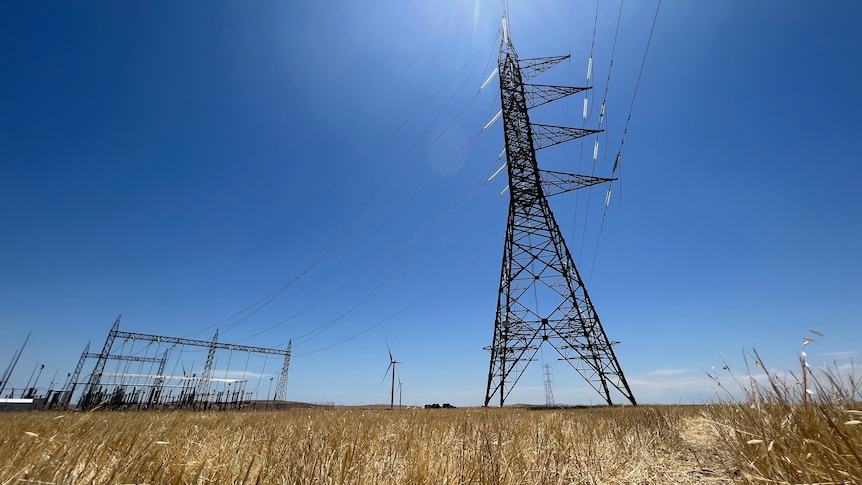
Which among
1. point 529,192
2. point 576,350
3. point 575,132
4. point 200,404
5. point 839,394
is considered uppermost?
point 575,132

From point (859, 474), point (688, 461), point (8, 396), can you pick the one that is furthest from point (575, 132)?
point (8, 396)

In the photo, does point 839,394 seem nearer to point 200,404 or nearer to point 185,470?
point 185,470

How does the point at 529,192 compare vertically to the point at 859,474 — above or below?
above

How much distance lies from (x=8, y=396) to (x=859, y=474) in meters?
86.5

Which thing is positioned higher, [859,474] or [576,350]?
[576,350]

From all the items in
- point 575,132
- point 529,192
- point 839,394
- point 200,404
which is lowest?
point 200,404

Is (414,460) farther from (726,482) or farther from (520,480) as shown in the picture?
(726,482)

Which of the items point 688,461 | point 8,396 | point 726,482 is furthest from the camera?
point 8,396

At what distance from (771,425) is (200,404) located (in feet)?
244

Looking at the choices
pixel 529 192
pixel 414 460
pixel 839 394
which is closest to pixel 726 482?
pixel 839 394

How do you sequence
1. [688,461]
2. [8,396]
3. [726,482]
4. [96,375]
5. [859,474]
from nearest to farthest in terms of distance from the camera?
1. [859,474]
2. [726,482]
3. [688,461]
4. [8,396]
5. [96,375]

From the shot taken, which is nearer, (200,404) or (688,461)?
(688,461)

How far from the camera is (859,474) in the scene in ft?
5.54

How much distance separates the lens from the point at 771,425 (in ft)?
8.11
